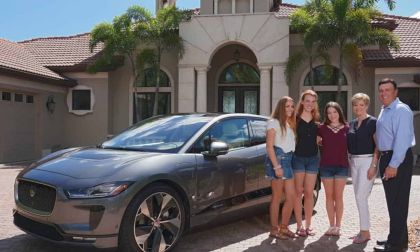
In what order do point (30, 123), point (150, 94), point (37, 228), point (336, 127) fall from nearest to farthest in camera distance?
point (37, 228), point (336, 127), point (30, 123), point (150, 94)

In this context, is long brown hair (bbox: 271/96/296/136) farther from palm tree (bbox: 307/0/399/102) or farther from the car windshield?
palm tree (bbox: 307/0/399/102)

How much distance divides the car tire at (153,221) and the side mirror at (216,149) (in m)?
0.67

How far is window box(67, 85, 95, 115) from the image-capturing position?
64.6ft

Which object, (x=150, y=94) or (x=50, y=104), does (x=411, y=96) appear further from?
(x=50, y=104)

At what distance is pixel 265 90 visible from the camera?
57.2 ft

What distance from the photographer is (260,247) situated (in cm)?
548

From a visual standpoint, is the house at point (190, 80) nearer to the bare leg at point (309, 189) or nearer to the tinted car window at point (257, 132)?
the tinted car window at point (257, 132)

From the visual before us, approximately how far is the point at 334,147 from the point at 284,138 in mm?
620

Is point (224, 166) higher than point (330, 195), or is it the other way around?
point (224, 166)

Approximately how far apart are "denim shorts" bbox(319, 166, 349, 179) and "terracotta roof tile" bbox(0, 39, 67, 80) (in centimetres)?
1242

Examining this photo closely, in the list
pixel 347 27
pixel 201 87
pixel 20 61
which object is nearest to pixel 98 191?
pixel 347 27

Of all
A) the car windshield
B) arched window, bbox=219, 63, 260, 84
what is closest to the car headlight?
the car windshield

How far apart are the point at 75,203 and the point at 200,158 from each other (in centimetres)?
156

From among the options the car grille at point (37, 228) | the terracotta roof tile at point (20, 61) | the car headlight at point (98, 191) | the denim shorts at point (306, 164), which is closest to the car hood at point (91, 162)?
the car headlight at point (98, 191)
